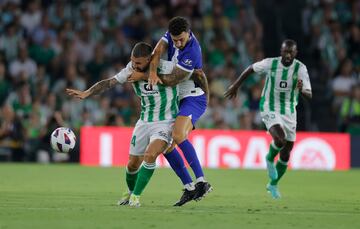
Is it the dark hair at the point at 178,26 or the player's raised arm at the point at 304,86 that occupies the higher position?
the dark hair at the point at 178,26

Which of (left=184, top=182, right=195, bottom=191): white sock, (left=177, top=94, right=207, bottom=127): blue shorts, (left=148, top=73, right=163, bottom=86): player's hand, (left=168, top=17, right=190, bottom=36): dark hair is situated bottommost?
(left=184, top=182, right=195, bottom=191): white sock

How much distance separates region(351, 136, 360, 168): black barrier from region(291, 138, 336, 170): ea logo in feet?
1.63

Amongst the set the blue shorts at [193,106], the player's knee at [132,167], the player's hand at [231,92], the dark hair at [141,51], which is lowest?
the player's knee at [132,167]

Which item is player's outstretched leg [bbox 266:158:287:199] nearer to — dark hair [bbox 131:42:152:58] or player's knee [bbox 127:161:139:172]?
player's knee [bbox 127:161:139:172]

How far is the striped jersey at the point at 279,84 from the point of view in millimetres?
12797

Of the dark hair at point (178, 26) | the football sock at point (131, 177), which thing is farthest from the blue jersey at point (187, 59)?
the football sock at point (131, 177)

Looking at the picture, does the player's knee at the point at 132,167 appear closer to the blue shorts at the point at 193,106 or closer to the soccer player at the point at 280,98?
the blue shorts at the point at 193,106

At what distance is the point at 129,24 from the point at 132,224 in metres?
14.1

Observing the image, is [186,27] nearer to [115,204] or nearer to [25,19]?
[115,204]

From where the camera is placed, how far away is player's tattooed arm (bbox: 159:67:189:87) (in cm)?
1027

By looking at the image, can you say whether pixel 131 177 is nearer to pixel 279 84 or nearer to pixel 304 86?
pixel 304 86

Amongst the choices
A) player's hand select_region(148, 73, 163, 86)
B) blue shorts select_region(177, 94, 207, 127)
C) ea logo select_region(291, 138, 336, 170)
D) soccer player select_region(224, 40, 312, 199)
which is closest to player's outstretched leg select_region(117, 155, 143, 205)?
blue shorts select_region(177, 94, 207, 127)

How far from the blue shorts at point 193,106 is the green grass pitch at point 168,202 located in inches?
40.2

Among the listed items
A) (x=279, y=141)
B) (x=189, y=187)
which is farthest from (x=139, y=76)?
(x=279, y=141)
